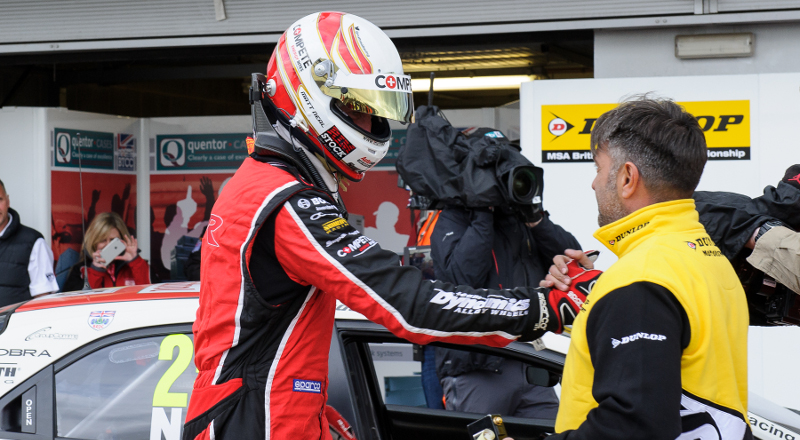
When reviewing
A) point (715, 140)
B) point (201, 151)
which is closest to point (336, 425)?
point (715, 140)

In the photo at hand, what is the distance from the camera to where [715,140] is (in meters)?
5.19

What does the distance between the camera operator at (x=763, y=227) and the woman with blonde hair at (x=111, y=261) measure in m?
4.89

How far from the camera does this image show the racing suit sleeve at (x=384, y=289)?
1.68 metres

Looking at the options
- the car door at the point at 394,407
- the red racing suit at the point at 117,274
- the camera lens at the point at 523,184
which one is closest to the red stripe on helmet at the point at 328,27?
the car door at the point at 394,407

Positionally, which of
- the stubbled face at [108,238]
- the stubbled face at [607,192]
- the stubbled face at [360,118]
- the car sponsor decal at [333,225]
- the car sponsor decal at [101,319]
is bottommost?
the car sponsor decal at [101,319]

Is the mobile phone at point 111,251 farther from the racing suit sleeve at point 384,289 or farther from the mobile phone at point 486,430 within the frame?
the mobile phone at point 486,430

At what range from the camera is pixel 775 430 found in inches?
103

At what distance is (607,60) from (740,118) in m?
1.04

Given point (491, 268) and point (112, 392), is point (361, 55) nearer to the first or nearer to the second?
point (112, 392)

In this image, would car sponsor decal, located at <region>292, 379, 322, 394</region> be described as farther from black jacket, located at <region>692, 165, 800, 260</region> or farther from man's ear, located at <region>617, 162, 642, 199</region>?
black jacket, located at <region>692, 165, 800, 260</region>

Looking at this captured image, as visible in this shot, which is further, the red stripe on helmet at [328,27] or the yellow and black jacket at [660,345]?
the red stripe on helmet at [328,27]

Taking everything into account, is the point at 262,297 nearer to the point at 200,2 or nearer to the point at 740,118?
the point at 740,118

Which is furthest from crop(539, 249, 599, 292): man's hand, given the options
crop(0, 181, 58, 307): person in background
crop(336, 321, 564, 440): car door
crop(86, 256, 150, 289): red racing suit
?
crop(0, 181, 58, 307): person in background

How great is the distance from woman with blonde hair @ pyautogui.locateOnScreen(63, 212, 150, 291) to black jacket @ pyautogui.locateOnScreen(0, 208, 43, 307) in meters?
0.43
